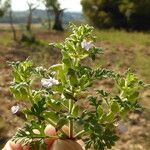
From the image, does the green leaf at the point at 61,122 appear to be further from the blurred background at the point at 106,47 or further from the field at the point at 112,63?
the field at the point at 112,63

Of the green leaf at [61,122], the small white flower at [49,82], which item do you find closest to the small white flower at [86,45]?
the small white flower at [49,82]

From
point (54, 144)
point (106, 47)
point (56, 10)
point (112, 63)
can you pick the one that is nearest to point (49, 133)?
point (54, 144)

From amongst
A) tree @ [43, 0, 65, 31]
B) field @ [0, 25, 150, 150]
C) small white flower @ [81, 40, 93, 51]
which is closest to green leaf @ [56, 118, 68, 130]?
small white flower @ [81, 40, 93, 51]

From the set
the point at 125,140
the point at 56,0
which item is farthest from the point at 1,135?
the point at 56,0

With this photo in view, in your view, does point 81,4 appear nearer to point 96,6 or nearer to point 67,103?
point 96,6

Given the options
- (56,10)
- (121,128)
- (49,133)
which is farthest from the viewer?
(56,10)

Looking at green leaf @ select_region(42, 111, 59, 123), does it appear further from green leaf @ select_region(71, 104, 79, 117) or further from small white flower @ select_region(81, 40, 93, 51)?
small white flower @ select_region(81, 40, 93, 51)

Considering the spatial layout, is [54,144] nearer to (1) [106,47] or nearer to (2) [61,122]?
(2) [61,122]
